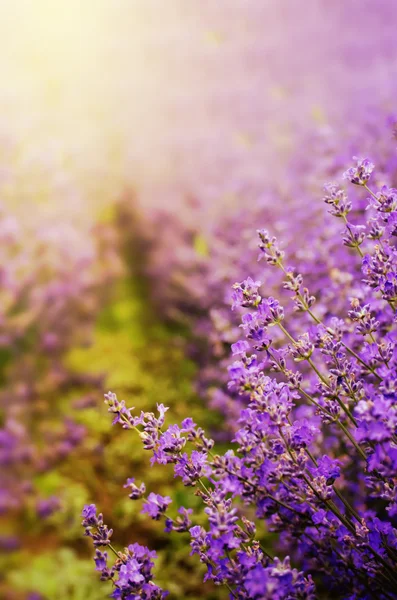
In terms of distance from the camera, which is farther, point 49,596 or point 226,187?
point 226,187

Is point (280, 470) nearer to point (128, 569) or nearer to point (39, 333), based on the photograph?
point (128, 569)

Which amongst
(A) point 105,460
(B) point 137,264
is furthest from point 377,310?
(B) point 137,264

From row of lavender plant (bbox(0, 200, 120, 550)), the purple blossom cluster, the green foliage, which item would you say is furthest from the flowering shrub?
row of lavender plant (bbox(0, 200, 120, 550))

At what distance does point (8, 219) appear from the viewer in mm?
3148

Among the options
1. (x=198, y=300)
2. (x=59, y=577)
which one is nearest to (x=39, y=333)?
(x=198, y=300)

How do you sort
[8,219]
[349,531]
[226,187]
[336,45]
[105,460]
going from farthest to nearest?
[336,45] → [226,187] → [8,219] → [105,460] → [349,531]

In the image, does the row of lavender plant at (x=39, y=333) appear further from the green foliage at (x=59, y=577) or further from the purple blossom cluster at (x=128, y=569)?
the purple blossom cluster at (x=128, y=569)

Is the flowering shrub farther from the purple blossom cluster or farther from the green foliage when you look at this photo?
the green foliage

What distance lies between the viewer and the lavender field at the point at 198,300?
3.26 feet

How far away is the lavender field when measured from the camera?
3.26 feet

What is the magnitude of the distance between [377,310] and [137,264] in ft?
9.92

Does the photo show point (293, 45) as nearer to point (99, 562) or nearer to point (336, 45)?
point (336, 45)

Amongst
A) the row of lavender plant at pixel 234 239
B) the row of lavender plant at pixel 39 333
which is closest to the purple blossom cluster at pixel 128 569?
the row of lavender plant at pixel 234 239

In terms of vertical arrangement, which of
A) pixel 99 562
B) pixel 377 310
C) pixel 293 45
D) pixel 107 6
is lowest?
pixel 99 562
